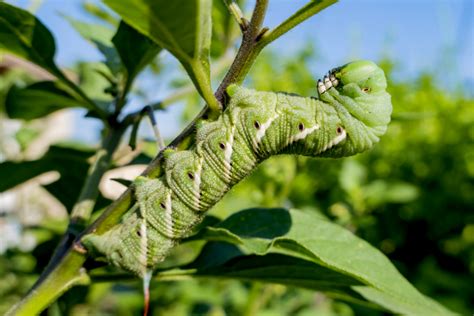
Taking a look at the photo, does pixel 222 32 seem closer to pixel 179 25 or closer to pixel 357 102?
pixel 357 102

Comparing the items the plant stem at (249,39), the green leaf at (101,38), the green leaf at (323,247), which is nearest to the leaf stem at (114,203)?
the plant stem at (249,39)

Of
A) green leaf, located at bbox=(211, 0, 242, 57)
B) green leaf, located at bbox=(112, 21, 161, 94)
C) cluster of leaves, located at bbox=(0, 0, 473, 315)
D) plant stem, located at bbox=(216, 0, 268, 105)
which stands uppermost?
plant stem, located at bbox=(216, 0, 268, 105)

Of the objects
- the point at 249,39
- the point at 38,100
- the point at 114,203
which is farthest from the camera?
the point at 38,100

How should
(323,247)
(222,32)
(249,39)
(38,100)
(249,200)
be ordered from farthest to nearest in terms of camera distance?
(249,200) → (222,32) → (38,100) → (323,247) → (249,39)

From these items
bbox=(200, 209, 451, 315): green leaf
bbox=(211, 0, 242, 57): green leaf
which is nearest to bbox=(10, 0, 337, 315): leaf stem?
bbox=(200, 209, 451, 315): green leaf

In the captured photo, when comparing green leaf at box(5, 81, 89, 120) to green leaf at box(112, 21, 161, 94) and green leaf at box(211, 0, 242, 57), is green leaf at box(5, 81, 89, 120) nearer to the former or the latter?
green leaf at box(112, 21, 161, 94)

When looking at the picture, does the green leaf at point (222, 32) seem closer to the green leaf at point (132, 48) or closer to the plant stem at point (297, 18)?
the green leaf at point (132, 48)

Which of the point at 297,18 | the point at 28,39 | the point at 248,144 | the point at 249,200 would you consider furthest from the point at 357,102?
the point at 249,200

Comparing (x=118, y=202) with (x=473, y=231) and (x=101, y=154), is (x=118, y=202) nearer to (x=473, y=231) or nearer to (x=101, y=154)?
(x=101, y=154)
